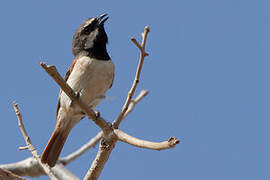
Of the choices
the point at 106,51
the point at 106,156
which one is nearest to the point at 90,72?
the point at 106,51

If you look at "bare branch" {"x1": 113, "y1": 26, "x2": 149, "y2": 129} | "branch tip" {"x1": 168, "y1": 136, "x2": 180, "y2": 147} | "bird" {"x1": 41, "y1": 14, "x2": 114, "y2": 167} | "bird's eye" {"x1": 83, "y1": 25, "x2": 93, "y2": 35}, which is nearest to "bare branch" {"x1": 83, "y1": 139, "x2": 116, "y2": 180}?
"bare branch" {"x1": 113, "y1": 26, "x2": 149, "y2": 129}

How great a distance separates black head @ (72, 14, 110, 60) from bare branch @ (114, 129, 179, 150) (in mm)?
2630

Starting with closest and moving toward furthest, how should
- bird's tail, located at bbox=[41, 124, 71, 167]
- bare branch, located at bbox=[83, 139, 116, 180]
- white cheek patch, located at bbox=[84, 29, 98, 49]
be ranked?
bare branch, located at bbox=[83, 139, 116, 180], bird's tail, located at bbox=[41, 124, 71, 167], white cheek patch, located at bbox=[84, 29, 98, 49]

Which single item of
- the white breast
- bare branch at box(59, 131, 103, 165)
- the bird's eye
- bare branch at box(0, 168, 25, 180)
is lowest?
bare branch at box(0, 168, 25, 180)

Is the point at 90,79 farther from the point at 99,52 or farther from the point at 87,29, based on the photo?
the point at 87,29

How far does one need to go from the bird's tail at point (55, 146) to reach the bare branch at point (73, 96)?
216 cm

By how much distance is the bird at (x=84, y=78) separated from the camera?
6.61 metres

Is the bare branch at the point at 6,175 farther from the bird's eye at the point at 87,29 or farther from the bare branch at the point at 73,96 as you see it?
the bird's eye at the point at 87,29

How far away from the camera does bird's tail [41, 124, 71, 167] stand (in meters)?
6.77

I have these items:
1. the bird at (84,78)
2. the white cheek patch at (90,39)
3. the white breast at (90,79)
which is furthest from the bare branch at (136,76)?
the white cheek patch at (90,39)

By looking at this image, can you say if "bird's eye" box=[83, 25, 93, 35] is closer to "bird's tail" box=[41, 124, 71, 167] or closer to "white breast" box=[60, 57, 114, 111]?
"white breast" box=[60, 57, 114, 111]

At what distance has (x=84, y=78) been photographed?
21.6 feet

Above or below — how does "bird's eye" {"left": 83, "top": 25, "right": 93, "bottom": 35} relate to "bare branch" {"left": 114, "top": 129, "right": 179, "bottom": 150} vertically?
above

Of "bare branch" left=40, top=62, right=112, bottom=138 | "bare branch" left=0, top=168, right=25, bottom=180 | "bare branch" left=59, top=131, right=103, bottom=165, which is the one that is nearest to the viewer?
"bare branch" left=40, top=62, right=112, bottom=138
